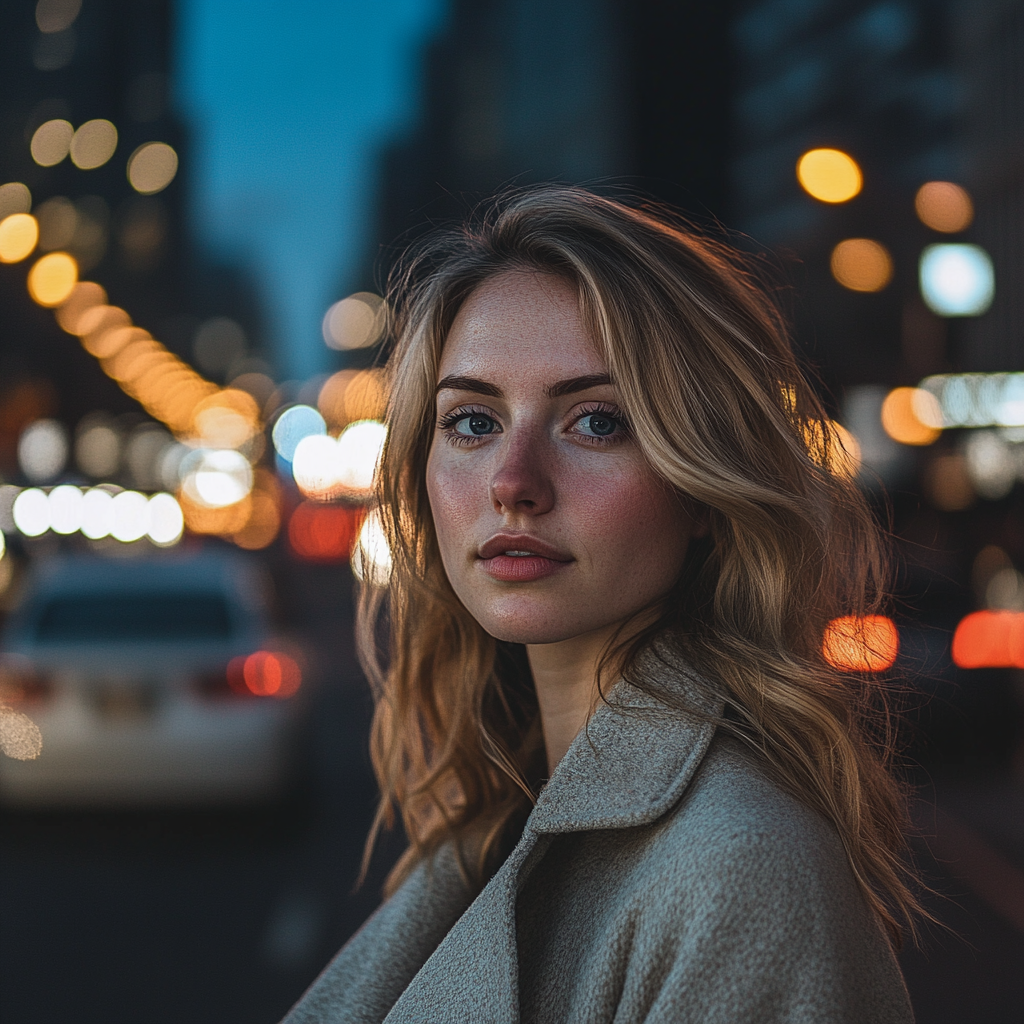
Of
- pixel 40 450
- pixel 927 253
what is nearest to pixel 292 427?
pixel 40 450

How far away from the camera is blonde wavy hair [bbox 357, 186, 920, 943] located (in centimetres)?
190

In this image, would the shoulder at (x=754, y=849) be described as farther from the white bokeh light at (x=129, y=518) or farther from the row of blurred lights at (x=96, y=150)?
the white bokeh light at (x=129, y=518)

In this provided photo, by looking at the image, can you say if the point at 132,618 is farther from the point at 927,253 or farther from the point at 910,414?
the point at 910,414

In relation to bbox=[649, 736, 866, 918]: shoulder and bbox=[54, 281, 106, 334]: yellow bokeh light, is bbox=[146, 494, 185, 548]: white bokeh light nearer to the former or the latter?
bbox=[54, 281, 106, 334]: yellow bokeh light

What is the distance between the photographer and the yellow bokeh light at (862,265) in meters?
15.5

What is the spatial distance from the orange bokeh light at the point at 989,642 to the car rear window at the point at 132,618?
5.59 meters

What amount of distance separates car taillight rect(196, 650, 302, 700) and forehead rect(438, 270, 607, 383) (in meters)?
6.23

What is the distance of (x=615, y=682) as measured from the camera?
6.70 feet

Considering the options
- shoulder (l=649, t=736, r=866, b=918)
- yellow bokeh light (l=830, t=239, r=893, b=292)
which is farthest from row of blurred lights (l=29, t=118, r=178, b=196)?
shoulder (l=649, t=736, r=866, b=918)

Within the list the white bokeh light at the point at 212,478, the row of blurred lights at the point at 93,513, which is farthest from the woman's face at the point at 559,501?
the white bokeh light at the point at 212,478

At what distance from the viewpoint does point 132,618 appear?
8359mm

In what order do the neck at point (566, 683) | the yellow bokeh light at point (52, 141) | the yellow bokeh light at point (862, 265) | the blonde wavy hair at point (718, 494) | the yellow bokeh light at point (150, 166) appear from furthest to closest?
1. the yellow bokeh light at point (52, 141)
2. the yellow bokeh light at point (150, 166)
3. the yellow bokeh light at point (862, 265)
4. the neck at point (566, 683)
5. the blonde wavy hair at point (718, 494)

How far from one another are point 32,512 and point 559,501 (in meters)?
33.2

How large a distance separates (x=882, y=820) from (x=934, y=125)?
8903 cm
